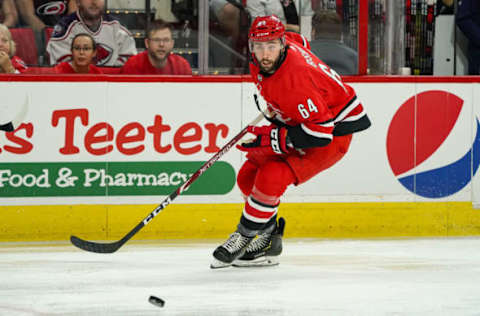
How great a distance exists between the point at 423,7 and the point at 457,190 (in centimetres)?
108

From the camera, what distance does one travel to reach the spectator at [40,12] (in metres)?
4.34

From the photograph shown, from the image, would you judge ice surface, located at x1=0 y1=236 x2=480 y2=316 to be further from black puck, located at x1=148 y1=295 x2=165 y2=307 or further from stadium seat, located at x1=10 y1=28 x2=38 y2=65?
stadium seat, located at x1=10 y1=28 x2=38 y2=65

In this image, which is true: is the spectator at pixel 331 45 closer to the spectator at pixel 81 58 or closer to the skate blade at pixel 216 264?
the spectator at pixel 81 58

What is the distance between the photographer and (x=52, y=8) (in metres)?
4.36

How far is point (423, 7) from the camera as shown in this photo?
15.5 ft

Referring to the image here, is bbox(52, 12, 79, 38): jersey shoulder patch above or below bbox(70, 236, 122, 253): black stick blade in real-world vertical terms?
above

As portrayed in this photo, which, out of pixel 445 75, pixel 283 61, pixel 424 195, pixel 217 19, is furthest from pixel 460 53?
pixel 283 61

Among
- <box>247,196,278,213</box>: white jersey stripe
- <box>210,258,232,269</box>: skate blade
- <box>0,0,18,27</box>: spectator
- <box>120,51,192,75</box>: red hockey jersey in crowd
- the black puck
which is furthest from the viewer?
<box>120,51,192,75</box>: red hockey jersey in crowd

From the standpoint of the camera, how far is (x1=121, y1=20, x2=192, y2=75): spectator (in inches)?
177

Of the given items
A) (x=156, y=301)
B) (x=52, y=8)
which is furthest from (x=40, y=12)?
(x=156, y=301)

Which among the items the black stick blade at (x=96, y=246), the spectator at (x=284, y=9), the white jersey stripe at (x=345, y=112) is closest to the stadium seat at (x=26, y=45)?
the spectator at (x=284, y=9)

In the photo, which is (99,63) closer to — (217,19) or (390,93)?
(217,19)

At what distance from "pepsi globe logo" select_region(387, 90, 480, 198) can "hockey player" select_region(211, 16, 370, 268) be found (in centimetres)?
113

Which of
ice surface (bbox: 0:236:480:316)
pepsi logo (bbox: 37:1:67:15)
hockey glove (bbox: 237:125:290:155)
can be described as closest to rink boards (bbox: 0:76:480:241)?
ice surface (bbox: 0:236:480:316)
